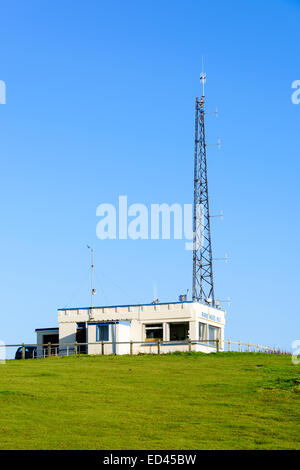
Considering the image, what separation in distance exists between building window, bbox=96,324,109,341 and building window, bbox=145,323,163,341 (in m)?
3.93

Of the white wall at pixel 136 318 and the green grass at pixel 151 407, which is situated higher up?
the white wall at pixel 136 318

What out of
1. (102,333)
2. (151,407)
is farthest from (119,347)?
(151,407)

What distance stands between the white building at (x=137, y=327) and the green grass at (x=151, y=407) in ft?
47.1

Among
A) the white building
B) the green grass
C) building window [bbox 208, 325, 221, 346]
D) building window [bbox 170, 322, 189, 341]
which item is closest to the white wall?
the white building

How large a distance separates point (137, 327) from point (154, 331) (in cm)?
144

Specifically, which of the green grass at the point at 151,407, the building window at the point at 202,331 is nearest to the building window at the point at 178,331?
the building window at the point at 202,331

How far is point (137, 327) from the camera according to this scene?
178ft

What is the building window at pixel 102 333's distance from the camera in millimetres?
52031

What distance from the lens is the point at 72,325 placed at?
55406 mm

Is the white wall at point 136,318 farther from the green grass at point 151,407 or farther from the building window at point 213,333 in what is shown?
the green grass at point 151,407

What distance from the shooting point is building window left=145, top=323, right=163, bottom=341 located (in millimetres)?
54156

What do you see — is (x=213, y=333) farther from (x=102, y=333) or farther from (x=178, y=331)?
(x=102, y=333)

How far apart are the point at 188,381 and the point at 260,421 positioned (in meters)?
9.27
